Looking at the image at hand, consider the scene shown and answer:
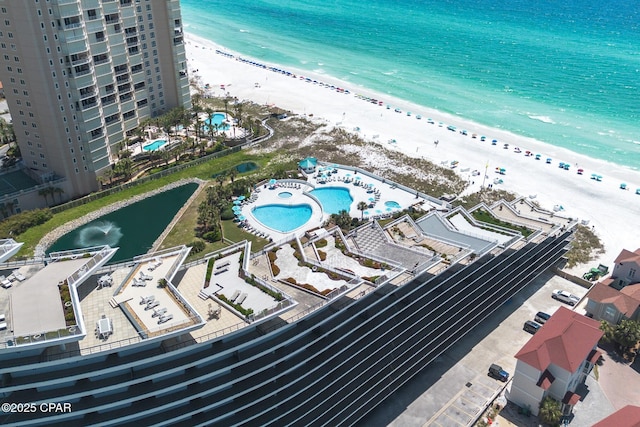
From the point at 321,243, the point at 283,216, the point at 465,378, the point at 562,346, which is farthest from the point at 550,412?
the point at 283,216

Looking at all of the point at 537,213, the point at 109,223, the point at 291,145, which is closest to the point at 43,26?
the point at 109,223

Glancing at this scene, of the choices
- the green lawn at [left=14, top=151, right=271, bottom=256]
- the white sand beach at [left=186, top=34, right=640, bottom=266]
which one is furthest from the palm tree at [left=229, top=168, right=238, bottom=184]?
the white sand beach at [left=186, top=34, right=640, bottom=266]

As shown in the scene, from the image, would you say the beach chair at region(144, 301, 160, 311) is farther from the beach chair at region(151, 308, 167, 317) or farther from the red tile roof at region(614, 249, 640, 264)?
the red tile roof at region(614, 249, 640, 264)

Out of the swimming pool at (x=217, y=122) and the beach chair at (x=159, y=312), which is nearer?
the beach chair at (x=159, y=312)

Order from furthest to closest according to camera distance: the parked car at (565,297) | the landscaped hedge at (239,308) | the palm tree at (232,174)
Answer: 1. the palm tree at (232,174)
2. the parked car at (565,297)
3. the landscaped hedge at (239,308)

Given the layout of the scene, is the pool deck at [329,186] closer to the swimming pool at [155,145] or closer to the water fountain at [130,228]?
the water fountain at [130,228]

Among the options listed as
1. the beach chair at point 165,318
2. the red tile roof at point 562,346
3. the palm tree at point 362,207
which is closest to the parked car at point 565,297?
the red tile roof at point 562,346
